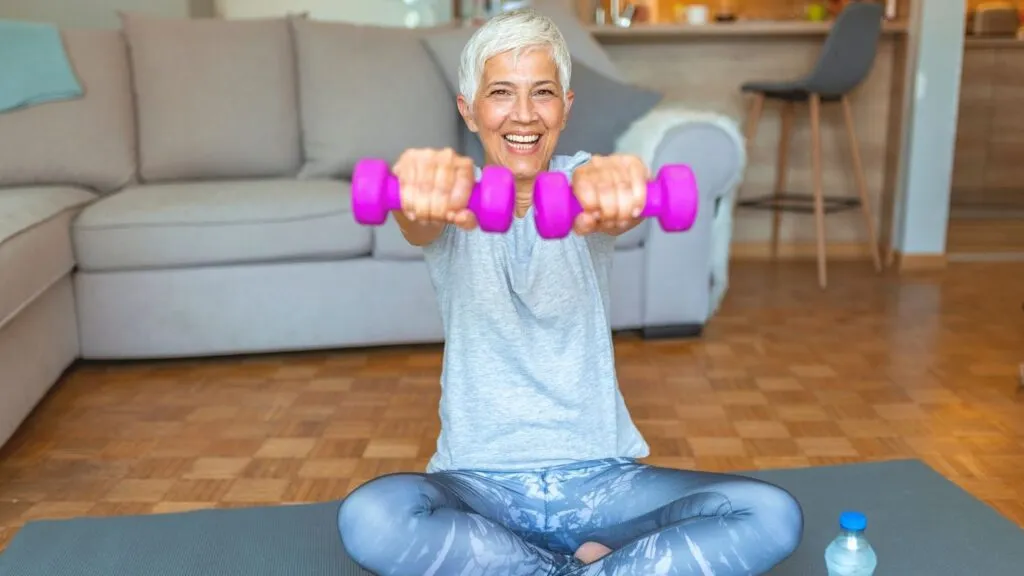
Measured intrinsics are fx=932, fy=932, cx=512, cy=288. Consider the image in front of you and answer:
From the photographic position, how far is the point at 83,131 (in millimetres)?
2619

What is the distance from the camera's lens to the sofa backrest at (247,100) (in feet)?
8.86

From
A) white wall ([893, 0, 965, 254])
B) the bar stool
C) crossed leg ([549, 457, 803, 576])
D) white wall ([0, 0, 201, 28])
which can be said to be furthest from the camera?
white wall ([0, 0, 201, 28])

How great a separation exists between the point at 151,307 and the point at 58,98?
734 mm

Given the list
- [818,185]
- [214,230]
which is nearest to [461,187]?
[214,230]

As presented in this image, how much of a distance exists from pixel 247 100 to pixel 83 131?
1.51ft

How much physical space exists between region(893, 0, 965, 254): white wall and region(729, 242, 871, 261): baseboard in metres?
0.24

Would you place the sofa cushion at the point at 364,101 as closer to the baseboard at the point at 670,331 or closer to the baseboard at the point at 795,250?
the baseboard at the point at 670,331

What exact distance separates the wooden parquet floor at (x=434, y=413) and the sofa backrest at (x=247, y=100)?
0.63 metres

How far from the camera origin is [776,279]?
135 inches

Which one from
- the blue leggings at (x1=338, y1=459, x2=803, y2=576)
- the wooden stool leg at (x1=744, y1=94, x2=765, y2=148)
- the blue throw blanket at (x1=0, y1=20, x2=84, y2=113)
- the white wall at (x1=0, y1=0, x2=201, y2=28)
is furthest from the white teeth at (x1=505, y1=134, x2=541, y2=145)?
the white wall at (x1=0, y1=0, x2=201, y2=28)

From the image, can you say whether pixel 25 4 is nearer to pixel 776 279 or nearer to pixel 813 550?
pixel 776 279

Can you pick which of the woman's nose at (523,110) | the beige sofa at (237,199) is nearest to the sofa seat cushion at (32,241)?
the beige sofa at (237,199)

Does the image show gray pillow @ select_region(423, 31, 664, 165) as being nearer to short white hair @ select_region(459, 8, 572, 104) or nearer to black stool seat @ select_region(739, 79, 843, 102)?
black stool seat @ select_region(739, 79, 843, 102)

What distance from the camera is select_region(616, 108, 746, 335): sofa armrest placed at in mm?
→ 2381
